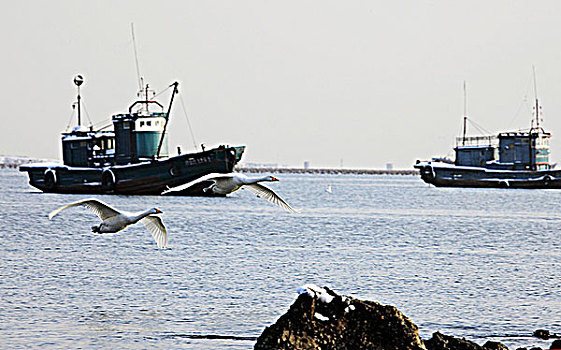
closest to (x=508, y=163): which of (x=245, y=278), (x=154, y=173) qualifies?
(x=154, y=173)

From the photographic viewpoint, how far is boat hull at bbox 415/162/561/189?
94750 mm

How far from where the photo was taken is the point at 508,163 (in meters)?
95.8

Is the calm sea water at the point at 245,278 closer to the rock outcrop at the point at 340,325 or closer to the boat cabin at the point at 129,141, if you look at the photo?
the rock outcrop at the point at 340,325

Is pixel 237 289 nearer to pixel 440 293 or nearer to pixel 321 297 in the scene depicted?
pixel 440 293

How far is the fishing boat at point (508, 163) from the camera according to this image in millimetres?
94438

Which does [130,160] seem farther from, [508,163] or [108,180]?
[508,163]

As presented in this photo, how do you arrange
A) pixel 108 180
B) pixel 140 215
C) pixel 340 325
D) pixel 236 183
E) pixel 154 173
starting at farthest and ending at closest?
pixel 108 180 < pixel 154 173 < pixel 236 183 < pixel 140 215 < pixel 340 325

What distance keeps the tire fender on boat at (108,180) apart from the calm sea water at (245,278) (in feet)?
58.0

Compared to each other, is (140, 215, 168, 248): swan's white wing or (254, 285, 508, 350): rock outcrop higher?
(140, 215, 168, 248): swan's white wing

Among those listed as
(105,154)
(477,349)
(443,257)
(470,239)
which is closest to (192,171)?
(105,154)

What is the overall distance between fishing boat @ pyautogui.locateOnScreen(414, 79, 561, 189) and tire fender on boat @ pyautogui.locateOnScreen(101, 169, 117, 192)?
43.5 m

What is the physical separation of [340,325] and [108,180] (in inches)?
2435

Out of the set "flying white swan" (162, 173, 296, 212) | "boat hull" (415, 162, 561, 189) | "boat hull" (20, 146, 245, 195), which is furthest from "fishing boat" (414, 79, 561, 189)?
"flying white swan" (162, 173, 296, 212)

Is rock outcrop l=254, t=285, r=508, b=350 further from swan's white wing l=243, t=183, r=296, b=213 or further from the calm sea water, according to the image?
swan's white wing l=243, t=183, r=296, b=213
